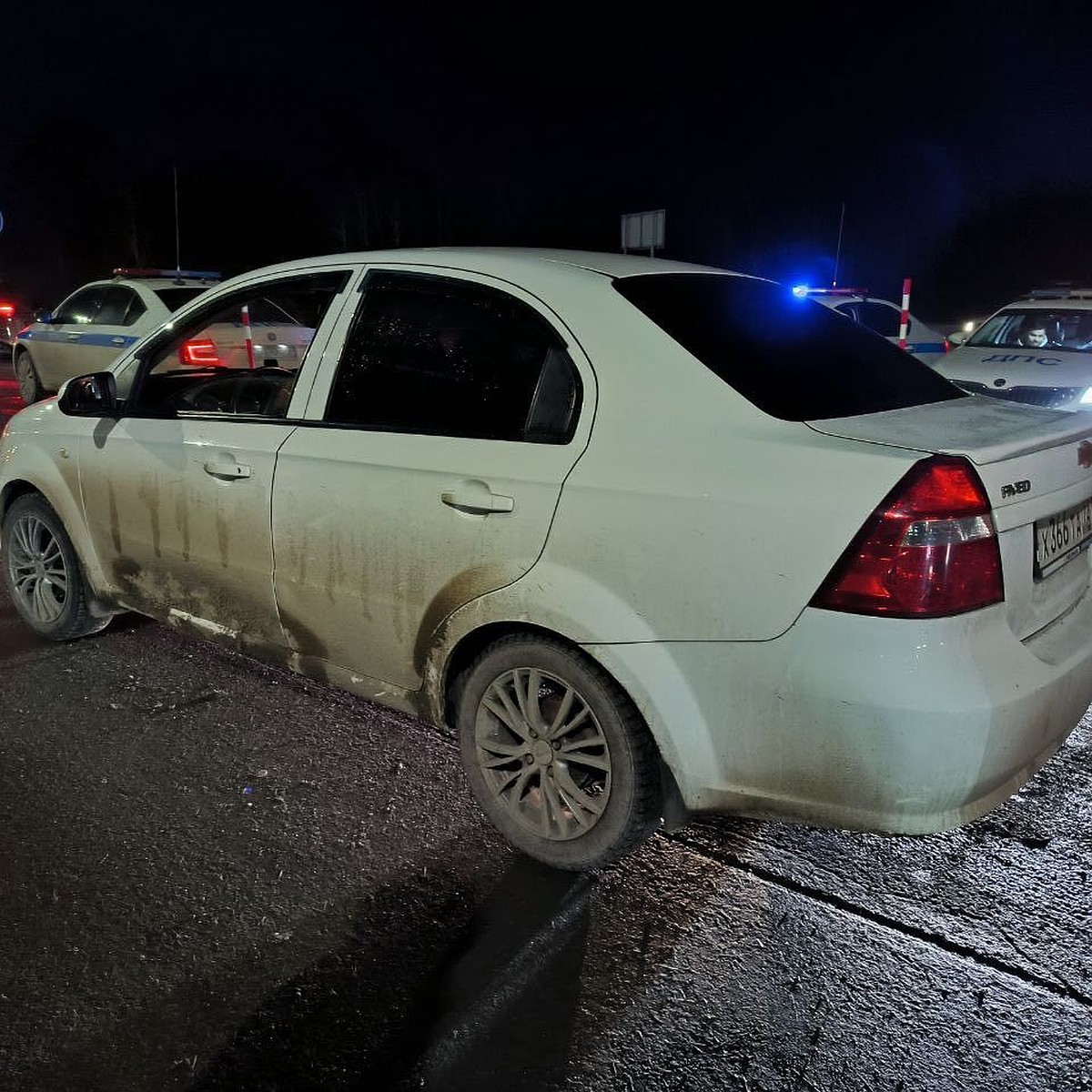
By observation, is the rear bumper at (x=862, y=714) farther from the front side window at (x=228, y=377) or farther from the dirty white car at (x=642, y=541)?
the front side window at (x=228, y=377)

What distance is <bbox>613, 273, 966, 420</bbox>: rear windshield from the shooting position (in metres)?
2.57

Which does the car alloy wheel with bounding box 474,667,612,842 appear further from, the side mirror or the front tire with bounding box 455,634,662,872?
the side mirror

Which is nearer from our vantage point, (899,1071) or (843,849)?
(899,1071)

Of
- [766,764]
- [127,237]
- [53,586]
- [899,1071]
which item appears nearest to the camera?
[899,1071]

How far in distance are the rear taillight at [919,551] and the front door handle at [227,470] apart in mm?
2028

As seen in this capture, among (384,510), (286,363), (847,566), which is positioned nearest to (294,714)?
(384,510)

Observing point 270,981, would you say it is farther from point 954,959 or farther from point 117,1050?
point 954,959

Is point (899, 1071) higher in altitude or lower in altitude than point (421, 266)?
lower

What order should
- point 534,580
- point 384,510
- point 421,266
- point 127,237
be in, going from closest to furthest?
point 534,580, point 384,510, point 421,266, point 127,237

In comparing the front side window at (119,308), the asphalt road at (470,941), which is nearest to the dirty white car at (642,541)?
the asphalt road at (470,941)

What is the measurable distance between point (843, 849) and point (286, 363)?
9.04 metres

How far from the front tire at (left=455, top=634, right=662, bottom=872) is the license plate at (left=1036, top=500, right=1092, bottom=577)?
109cm

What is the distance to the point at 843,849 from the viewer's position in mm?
2984

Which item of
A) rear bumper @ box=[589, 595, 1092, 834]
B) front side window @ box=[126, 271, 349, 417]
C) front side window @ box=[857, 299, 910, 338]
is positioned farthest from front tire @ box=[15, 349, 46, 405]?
rear bumper @ box=[589, 595, 1092, 834]
